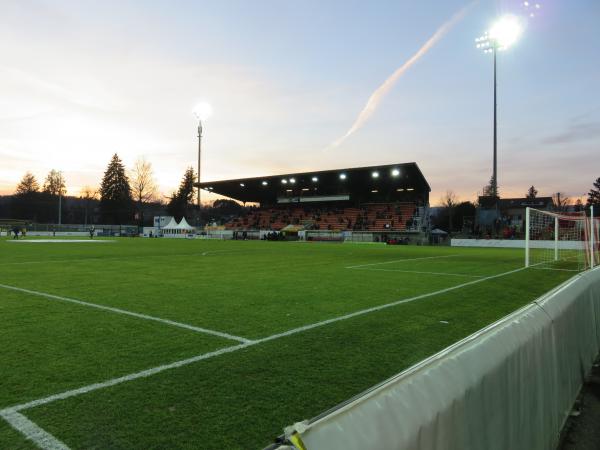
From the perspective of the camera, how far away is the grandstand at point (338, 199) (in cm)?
5153

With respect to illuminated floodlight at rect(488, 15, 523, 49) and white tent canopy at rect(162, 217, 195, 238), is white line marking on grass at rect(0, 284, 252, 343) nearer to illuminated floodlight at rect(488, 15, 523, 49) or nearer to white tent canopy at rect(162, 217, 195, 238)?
illuminated floodlight at rect(488, 15, 523, 49)

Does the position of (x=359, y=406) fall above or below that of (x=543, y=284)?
above

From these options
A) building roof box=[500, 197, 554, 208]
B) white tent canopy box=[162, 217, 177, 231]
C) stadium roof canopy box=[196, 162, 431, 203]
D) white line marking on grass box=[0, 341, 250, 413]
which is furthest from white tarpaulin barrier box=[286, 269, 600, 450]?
building roof box=[500, 197, 554, 208]

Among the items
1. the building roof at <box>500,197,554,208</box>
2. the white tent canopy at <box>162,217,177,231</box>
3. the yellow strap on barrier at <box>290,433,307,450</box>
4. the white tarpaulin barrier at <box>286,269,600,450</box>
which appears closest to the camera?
the yellow strap on barrier at <box>290,433,307,450</box>

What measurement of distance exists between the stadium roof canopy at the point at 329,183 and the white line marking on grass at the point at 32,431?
149 ft

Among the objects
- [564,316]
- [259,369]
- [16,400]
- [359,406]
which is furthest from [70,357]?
[564,316]

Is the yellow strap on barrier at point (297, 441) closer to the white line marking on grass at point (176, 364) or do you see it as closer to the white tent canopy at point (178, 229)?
the white line marking on grass at point (176, 364)

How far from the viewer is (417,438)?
133 cm

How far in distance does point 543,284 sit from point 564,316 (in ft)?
29.3

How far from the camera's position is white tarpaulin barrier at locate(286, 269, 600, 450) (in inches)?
48.0

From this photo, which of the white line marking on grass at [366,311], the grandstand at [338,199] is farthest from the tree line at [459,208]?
the white line marking on grass at [366,311]

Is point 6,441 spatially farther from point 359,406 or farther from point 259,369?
point 359,406

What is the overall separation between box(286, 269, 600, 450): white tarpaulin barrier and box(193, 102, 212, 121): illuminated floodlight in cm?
5897

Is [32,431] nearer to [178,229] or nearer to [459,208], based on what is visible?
[178,229]
